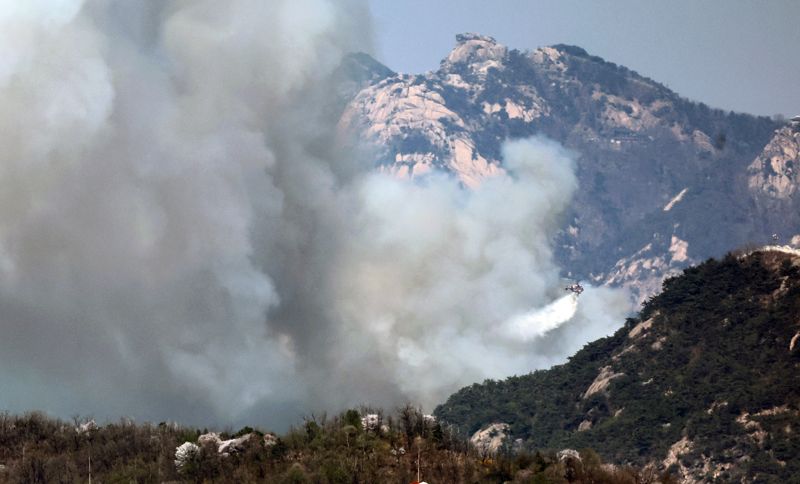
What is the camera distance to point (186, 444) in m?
157

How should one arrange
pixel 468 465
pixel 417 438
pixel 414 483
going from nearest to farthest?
pixel 414 483
pixel 468 465
pixel 417 438

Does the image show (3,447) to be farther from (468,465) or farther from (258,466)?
(468,465)

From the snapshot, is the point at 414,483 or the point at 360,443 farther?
the point at 360,443

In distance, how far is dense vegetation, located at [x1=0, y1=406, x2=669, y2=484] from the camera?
150250mm

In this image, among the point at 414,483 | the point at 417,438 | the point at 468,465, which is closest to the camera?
the point at 414,483

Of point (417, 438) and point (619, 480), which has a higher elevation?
point (417, 438)

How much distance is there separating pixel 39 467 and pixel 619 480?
56.6m

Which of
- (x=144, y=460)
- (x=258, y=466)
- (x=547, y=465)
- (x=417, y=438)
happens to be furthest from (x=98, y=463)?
(x=547, y=465)

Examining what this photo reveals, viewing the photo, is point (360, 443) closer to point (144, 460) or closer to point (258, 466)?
point (258, 466)

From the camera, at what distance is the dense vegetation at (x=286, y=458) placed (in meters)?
150

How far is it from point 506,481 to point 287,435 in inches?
1119

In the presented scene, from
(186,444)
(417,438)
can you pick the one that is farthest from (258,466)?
(417,438)

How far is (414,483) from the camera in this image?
142m

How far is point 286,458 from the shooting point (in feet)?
515
